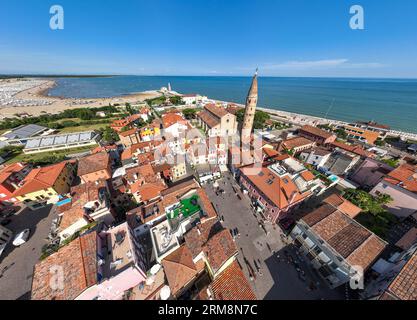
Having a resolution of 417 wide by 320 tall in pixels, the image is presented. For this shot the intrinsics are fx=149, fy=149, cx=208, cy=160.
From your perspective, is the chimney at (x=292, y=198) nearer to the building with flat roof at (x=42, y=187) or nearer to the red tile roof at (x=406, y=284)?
the red tile roof at (x=406, y=284)

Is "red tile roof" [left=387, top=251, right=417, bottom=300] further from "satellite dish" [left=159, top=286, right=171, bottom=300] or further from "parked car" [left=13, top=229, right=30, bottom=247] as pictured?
"parked car" [left=13, top=229, right=30, bottom=247]

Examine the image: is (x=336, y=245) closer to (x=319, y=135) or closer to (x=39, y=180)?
(x=319, y=135)

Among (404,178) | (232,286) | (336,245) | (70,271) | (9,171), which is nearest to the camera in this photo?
(70,271)

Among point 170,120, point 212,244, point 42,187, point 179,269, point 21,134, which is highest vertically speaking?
point 170,120

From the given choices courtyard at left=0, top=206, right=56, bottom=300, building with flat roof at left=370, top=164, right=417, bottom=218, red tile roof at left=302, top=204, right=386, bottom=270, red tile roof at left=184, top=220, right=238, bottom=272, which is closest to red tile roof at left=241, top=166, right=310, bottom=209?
red tile roof at left=302, top=204, right=386, bottom=270

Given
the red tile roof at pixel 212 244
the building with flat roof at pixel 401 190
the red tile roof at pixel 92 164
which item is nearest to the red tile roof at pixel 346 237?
the red tile roof at pixel 212 244

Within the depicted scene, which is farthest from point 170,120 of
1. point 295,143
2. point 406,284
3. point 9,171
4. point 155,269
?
point 406,284
